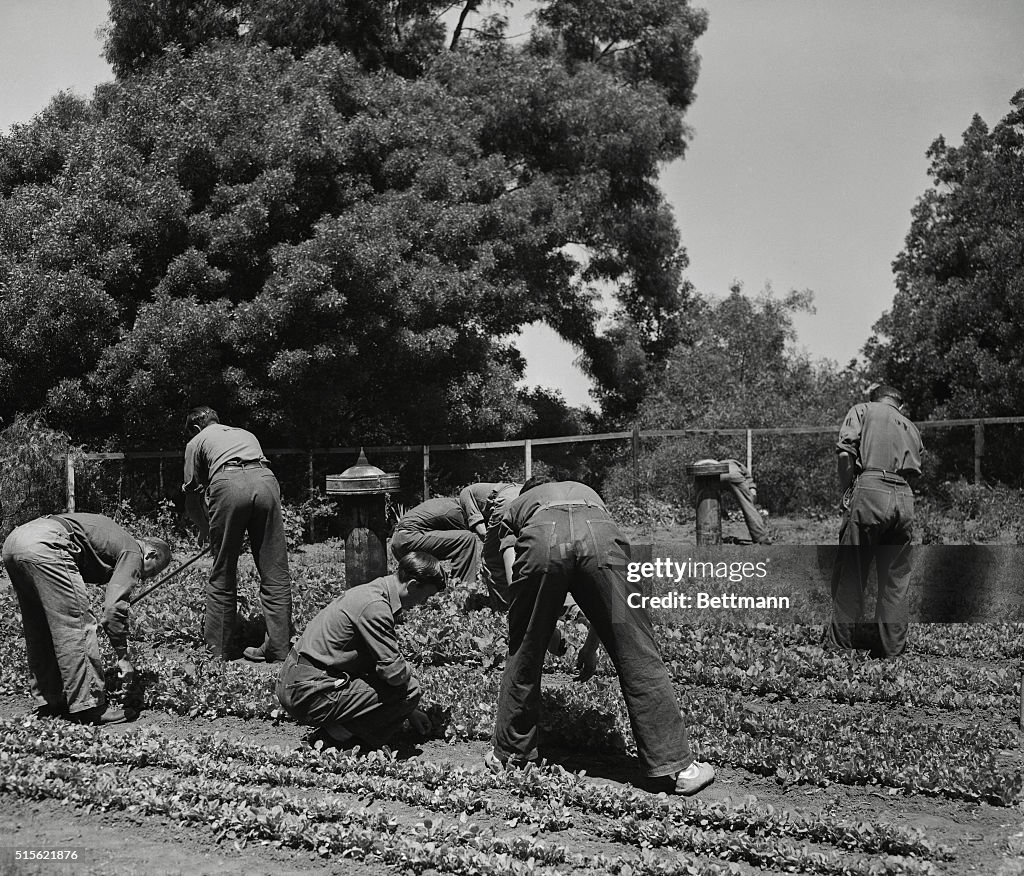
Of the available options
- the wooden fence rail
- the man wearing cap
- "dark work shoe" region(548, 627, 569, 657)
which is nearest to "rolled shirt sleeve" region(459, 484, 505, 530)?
the man wearing cap

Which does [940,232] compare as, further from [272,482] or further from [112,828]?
[112,828]

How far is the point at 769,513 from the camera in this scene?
48.5ft

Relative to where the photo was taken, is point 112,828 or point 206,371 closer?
point 112,828

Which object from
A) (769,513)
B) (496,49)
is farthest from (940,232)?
(496,49)

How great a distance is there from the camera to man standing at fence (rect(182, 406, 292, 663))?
23.2 ft

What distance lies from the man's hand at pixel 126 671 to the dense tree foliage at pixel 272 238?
6893 mm

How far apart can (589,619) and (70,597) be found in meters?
3.02

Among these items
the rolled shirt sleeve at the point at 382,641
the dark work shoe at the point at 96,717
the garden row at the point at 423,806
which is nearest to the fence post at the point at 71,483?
the dark work shoe at the point at 96,717

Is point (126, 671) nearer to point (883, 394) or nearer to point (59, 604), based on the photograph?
point (59, 604)

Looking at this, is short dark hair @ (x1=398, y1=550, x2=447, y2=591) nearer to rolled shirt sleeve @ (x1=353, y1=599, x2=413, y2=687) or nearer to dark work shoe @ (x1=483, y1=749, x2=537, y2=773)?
rolled shirt sleeve @ (x1=353, y1=599, x2=413, y2=687)

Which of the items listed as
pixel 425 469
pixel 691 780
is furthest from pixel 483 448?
→ pixel 691 780

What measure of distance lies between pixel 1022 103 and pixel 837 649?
45.2ft

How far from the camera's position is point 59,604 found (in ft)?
18.9

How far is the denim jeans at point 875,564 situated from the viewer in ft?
21.7
